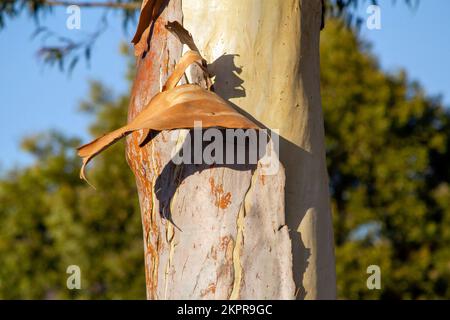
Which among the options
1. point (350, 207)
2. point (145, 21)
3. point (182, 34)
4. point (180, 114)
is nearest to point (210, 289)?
point (180, 114)

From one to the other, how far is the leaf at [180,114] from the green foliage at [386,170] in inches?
273

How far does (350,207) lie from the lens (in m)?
9.86

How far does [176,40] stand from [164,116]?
344 mm

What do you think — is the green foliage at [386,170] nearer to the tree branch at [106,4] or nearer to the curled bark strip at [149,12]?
the tree branch at [106,4]

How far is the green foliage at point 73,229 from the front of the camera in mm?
9773

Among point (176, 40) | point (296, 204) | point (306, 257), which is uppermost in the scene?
point (176, 40)

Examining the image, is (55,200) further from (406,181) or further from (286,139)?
(286,139)

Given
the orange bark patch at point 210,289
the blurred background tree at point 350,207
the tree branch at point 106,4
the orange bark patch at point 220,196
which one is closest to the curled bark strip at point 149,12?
the orange bark patch at point 220,196

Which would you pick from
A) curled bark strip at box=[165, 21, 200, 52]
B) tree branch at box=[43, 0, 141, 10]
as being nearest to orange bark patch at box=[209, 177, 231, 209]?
curled bark strip at box=[165, 21, 200, 52]

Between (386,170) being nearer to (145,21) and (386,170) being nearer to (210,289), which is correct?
(145,21)

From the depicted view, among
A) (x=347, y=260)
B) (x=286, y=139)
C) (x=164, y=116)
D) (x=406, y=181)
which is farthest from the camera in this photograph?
Result: (x=406, y=181)

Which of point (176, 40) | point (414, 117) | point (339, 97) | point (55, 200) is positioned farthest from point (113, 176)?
point (176, 40)

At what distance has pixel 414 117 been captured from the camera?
10.5 m
